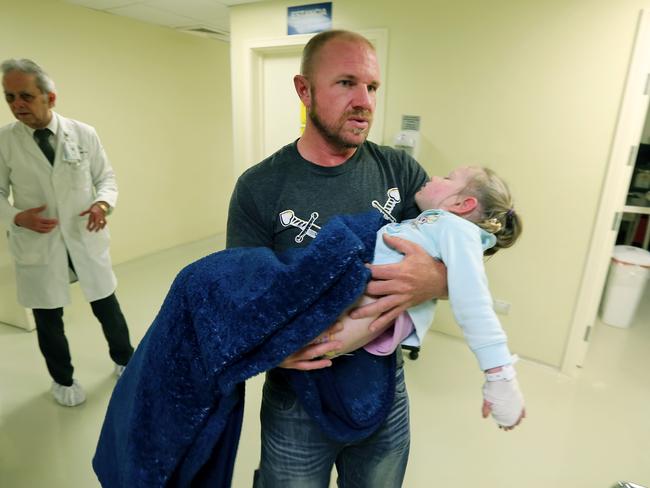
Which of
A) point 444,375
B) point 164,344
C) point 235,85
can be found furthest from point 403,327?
point 235,85

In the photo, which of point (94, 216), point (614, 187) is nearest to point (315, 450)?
point (94, 216)

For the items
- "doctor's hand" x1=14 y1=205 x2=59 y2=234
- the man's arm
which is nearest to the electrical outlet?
"doctor's hand" x1=14 y1=205 x2=59 y2=234

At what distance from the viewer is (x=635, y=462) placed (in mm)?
1772

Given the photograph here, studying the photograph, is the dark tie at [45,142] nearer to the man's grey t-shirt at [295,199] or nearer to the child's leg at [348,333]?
the man's grey t-shirt at [295,199]

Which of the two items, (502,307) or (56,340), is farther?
(502,307)

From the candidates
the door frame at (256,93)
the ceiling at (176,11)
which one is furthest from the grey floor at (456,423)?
the ceiling at (176,11)

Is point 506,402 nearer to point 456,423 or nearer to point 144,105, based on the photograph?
point 456,423

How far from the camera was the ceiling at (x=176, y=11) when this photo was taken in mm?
3002

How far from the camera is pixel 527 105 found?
2199 mm

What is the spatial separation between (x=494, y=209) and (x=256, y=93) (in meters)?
2.77

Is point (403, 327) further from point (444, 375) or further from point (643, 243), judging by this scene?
point (643, 243)

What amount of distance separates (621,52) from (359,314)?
2.17m

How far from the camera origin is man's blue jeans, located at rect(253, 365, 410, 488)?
2.97 feet

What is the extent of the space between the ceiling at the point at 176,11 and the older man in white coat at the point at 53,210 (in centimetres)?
166
